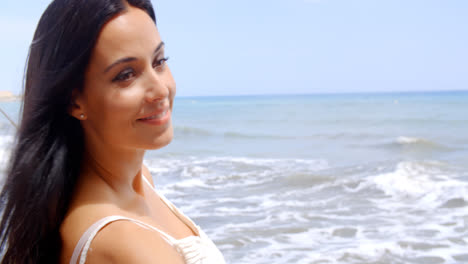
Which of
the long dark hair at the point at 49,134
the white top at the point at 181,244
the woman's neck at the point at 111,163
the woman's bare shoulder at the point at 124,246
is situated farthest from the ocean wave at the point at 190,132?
the woman's bare shoulder at the point at 124,246

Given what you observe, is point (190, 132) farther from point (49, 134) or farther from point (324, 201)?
point (49, 134)

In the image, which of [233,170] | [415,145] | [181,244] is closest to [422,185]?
[233,170]

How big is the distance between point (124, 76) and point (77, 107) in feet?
0.49

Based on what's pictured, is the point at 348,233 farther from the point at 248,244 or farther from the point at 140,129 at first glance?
the point at 140,129

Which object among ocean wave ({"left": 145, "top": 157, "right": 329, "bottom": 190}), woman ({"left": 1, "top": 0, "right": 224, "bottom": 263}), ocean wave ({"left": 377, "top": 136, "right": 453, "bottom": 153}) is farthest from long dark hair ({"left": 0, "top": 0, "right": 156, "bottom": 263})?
ocean wave ({"left": 377, "top": 136, "right": 453, "bottom": 153})

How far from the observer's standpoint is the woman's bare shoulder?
1157mm

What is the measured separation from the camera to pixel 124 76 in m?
1.26

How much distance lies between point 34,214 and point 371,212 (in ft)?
19.0

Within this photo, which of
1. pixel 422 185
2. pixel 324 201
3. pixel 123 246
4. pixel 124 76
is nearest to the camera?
pixel 123 246

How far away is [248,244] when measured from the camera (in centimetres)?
517

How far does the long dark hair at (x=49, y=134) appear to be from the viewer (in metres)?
1.21

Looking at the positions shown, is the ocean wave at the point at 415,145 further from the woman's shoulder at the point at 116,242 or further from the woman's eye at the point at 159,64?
the woman's shoulder at the point at 116,242

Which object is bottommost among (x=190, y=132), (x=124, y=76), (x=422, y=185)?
(x=190, y=132)

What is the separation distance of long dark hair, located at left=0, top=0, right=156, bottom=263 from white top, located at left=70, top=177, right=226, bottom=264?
0.36 ft
